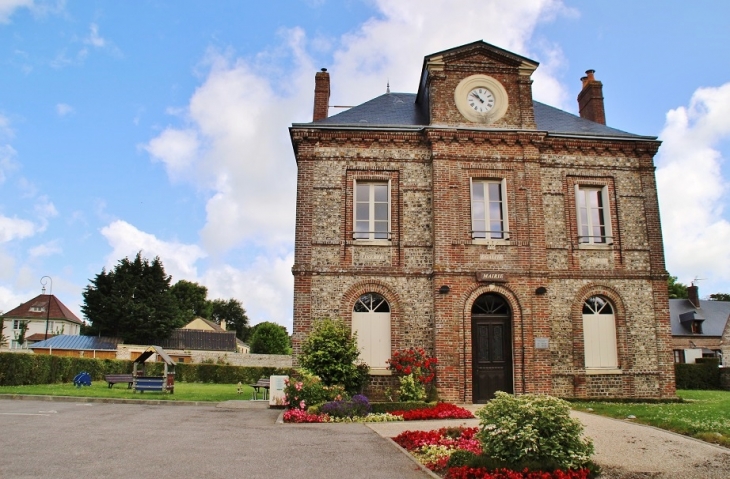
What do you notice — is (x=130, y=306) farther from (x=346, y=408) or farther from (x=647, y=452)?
(x=647, y=452)

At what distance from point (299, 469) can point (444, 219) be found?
1006 centimetres

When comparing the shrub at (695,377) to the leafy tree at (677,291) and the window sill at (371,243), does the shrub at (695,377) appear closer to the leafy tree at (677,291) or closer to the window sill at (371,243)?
the window sill at (371,243)

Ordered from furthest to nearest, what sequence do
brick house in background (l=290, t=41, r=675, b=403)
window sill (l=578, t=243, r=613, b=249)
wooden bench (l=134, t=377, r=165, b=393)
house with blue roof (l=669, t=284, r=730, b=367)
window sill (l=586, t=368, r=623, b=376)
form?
house with blue roof (l=669, t=284, r=730, b=367), wooden bench (l=134, t=377, r=165, b=393), window sill (l=578, t=243, r=613, b=249), window sill (l=586, t=368, r=623, b=376), brick house in background (l=290, t=41, r=675, b=403)

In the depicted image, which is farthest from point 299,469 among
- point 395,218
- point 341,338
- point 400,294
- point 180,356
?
point 180,356

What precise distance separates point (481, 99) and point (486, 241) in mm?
4385

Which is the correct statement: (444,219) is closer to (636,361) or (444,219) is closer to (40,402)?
(636,361)

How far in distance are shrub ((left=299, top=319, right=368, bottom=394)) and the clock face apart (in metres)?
7.75

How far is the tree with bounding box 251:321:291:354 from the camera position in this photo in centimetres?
5881

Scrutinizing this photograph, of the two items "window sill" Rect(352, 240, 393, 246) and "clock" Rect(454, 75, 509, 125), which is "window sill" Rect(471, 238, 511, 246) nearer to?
"window sill" Rect(352, 240, 393, 246)

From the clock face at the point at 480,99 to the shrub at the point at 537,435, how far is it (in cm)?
1192

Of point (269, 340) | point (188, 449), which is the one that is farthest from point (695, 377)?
point (269, 340)

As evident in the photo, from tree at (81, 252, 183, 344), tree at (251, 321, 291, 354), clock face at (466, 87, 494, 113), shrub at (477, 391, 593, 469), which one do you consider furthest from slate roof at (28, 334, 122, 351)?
shrub at (477, 391, 593, 469)

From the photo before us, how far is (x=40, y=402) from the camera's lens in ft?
54.5

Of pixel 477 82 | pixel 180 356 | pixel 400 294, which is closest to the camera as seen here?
pixel 400 294
